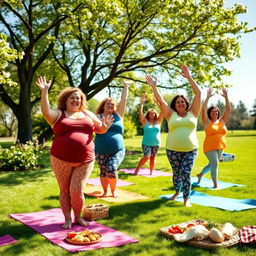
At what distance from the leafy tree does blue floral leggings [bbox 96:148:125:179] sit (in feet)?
21.8

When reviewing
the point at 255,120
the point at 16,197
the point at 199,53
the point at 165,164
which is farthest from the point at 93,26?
the point at 255,120

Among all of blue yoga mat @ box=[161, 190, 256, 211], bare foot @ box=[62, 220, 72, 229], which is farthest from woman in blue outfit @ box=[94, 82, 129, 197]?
bare foot @ box=[62, 220, 72, 229]

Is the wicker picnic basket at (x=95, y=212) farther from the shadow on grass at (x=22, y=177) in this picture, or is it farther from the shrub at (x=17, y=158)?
the shrub at (x=17, y=158)

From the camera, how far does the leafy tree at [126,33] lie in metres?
12.6

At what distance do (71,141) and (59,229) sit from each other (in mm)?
1327

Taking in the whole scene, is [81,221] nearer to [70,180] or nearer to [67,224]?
[67,224]

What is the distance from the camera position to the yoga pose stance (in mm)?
6055

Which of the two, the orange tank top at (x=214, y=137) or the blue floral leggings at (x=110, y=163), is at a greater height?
the orange tank top at (x=214, y=137)

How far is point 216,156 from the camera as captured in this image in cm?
788

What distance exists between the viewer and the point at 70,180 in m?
4.90

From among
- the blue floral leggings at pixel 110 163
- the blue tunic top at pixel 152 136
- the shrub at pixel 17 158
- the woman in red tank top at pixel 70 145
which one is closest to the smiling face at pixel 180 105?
the blue floral leggings at pixel 110 163

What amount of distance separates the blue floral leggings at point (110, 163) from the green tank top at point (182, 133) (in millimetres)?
1132

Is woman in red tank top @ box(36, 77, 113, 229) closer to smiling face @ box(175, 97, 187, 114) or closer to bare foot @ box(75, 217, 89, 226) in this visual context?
bare foot @ box(75, 217, 89, 226)

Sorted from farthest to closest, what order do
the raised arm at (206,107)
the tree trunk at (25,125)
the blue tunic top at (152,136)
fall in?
the tree trunk at (25,125) → the blue tunic top at (152,136) → the raised arm at (206,107)
